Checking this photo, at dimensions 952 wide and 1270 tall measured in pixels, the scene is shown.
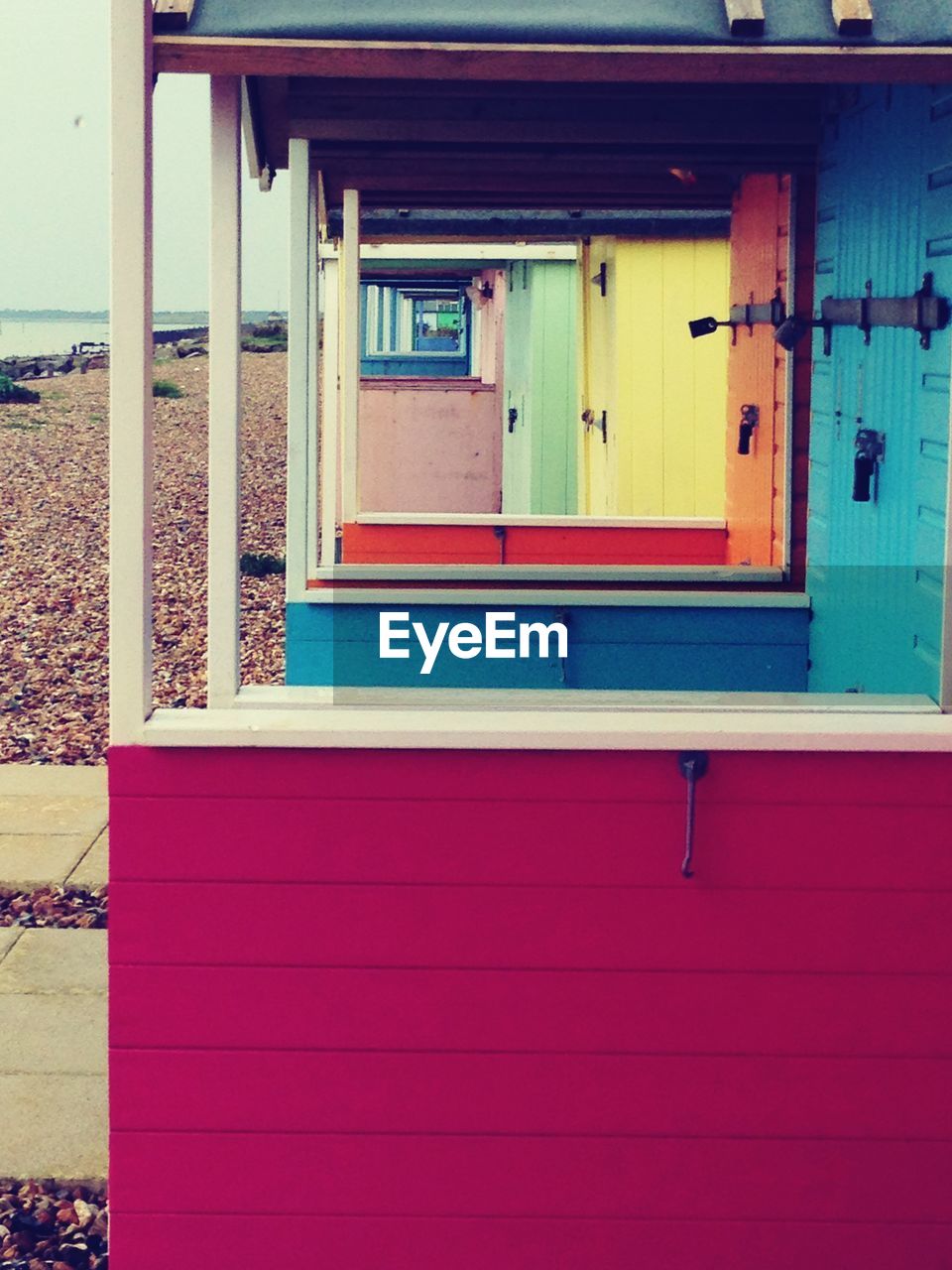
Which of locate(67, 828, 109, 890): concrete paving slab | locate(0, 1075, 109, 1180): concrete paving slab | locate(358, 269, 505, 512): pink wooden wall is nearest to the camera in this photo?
locate(0, 1075, 109, 1180): concrete paving slab

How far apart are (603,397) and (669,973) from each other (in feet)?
28.6

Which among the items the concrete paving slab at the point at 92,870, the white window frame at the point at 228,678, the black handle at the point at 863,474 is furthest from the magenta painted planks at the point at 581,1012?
the concrete paving slab at the point at 92,870

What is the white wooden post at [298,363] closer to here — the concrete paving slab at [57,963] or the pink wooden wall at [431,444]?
the concrete paving slab at [57,963]

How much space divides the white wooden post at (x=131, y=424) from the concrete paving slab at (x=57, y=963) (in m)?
2.71

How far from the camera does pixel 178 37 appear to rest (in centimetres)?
324

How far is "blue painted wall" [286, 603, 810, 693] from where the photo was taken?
6.36 metres

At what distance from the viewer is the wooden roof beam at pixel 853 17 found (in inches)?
123

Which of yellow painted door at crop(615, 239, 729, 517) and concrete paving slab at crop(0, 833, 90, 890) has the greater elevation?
yellow painted door at crop(615, 239, 729, 517)

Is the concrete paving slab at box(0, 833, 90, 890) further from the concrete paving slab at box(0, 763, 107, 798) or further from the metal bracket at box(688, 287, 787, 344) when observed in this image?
the metal bracket at box(688, 287, 787, 344)

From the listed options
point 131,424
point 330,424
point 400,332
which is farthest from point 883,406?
point 400,332

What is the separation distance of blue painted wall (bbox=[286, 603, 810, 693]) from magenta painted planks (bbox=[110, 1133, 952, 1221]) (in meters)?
3.02

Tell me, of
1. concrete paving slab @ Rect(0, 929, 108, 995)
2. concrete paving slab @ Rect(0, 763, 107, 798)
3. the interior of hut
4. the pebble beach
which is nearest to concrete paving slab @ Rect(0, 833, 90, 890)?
concrete paving slab @ Rect(0, 929, 108, 995)

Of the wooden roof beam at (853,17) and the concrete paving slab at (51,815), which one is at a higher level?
the wooden roof beam at (853,17)

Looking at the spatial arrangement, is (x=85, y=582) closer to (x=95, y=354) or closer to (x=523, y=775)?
(x=523, y=775)
